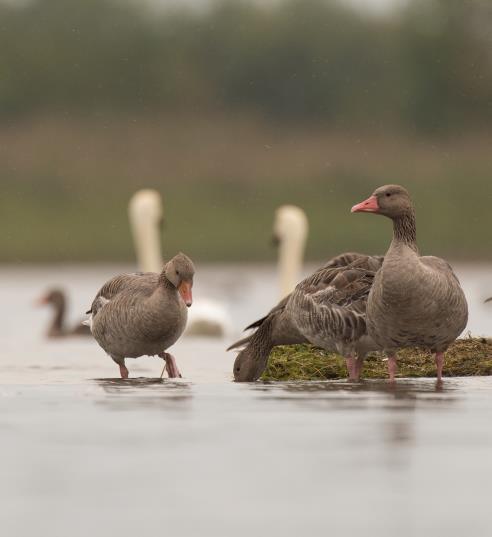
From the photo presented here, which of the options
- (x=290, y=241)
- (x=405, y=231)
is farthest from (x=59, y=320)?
(x=405, y=231)

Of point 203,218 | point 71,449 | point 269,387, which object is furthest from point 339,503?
point 203,218

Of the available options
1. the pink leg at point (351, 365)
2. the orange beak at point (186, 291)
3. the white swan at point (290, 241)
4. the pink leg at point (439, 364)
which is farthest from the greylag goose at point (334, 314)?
the white swan at point (290, 241)

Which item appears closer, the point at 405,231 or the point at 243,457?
the point at 243,457

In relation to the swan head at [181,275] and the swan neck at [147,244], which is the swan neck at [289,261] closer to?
the swan neck at [147,244]

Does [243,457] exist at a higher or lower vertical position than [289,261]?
lower

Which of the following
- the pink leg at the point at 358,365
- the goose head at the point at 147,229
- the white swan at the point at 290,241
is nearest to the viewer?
the pink leg at the point at 358,365

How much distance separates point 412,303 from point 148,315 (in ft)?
6.42

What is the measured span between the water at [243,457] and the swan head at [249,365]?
0.15 meters

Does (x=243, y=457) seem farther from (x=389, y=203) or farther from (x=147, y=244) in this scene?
(x=147, y=244)

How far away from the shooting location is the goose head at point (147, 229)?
19375 mm

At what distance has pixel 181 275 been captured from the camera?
404 inches

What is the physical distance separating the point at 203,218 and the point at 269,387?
77.8ft

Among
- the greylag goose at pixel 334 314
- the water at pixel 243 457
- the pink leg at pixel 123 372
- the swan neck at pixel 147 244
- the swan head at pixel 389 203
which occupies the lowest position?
the water at pixel 243 457

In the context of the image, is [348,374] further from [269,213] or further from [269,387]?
[269,213]
